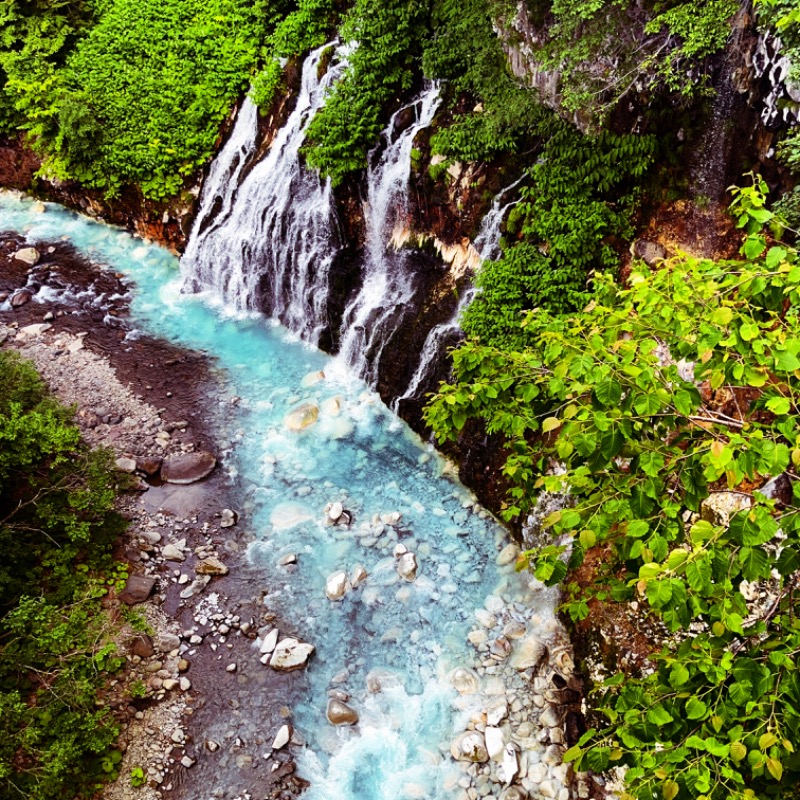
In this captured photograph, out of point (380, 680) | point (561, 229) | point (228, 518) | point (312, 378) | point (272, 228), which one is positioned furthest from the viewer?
point (272, 228)

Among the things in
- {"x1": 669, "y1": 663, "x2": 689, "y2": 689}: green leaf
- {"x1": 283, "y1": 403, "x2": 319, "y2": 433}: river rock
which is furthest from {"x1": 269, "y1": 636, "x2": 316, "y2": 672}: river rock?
{"x1": 669, "y1": 663, "x2": 689, "y2": 689}: green leaf

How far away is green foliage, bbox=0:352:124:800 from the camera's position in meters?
5.27

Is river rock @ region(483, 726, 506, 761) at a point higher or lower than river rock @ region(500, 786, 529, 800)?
higher

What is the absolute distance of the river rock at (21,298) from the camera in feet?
39.6

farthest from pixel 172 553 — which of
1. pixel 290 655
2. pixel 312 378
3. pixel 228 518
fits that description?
pixel 312 378

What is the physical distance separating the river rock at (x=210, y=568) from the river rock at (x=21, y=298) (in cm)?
792

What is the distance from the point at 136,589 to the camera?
7.22m

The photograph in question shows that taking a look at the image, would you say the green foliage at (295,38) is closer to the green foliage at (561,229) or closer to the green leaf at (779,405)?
the green foliage at (561,229)

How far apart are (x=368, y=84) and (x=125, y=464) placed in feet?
24.5

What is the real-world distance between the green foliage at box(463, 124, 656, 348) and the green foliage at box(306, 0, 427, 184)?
3.39 meters

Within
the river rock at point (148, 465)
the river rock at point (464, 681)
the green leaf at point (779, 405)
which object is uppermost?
the green leaf at point (779, 405)

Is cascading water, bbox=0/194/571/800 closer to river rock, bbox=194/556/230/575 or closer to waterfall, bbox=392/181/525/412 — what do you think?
river rock, bbox=194/556/230/575

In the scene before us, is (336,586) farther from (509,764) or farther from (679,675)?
(679,675)

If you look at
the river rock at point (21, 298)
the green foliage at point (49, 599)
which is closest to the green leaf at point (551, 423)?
the green foliage at point (49, 599)
